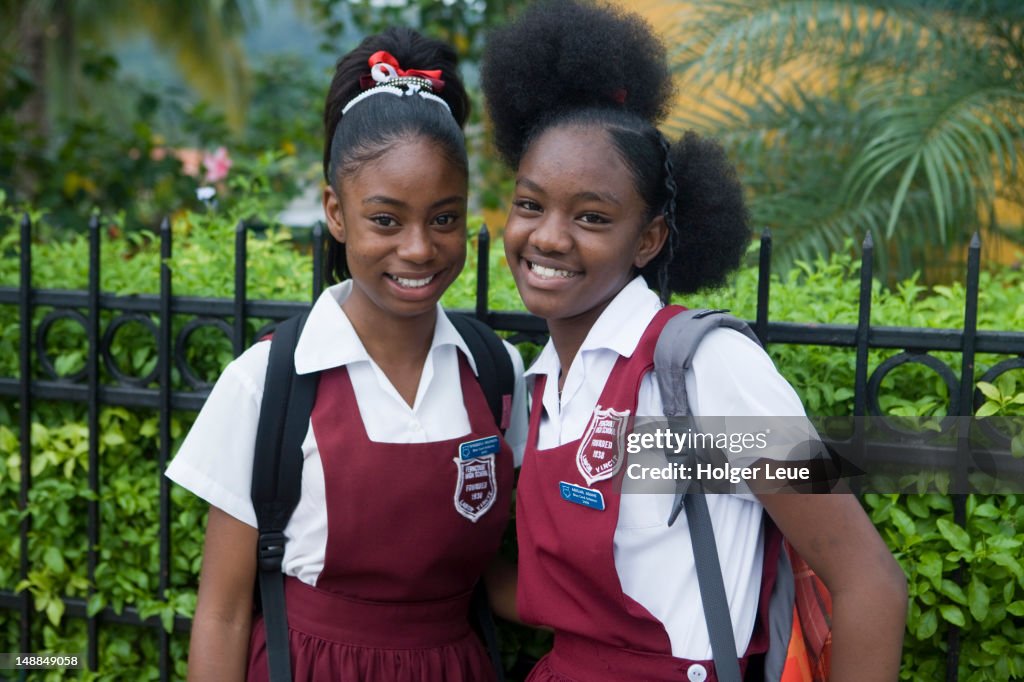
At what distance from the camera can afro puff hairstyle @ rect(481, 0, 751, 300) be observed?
76.1 inches

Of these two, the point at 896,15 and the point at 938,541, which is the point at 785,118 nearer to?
the point at 896,15

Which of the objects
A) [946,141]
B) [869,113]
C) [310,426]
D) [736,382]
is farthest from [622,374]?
[869,113]

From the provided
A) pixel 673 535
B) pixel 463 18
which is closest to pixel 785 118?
pixel 463 18

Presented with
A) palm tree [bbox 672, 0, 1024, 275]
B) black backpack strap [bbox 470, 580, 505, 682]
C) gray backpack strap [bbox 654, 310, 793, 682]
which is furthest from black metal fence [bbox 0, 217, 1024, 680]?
palm tree [bbox 672, 0, 1024, 275]

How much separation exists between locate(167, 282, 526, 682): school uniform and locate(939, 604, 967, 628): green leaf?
0.96 m

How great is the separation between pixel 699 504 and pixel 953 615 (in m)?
0.75

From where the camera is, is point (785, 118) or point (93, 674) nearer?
point (93, 674)

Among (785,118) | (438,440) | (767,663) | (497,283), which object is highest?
(785,118)

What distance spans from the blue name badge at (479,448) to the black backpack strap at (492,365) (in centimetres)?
8

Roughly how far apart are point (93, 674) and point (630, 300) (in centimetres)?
199

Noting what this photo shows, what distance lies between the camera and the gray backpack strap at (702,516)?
1711 mm

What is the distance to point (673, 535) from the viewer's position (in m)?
1.78

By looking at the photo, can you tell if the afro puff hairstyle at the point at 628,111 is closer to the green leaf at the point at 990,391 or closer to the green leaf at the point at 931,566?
the green leaf at the point at 990,391

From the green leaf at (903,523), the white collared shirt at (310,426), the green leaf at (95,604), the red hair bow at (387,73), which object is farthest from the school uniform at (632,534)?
the green leaf at (95,604)
